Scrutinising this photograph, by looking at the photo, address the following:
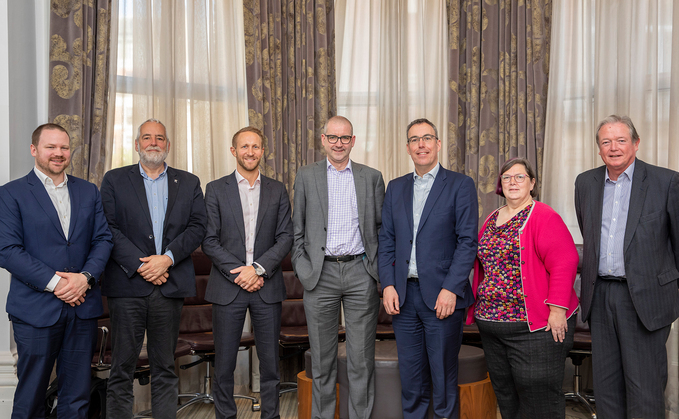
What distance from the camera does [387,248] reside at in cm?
292

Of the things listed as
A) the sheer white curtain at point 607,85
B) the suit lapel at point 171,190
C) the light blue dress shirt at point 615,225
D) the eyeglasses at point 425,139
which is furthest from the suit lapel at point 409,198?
the sheer white curtain at point 607,85

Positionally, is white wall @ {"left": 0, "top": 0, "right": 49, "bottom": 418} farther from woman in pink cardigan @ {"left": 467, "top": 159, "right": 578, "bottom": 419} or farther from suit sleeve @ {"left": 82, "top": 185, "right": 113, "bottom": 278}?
woman in pink cardigan @ {"left": 467, "top": 159, "right": 578, "bottom": 419}

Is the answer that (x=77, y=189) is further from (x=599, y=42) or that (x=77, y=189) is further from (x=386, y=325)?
(x=599, y=42)

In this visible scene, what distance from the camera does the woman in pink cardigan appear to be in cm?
244

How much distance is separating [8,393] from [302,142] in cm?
267

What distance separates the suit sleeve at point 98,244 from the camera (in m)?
2.73

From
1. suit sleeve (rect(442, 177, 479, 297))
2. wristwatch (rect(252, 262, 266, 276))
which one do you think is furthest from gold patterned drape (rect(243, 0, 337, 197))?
suit sleeve (rect(442, 177, 479, 297))

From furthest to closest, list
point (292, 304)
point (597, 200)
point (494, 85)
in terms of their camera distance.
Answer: point (494, 85), point (292, 304), point (597, 200)

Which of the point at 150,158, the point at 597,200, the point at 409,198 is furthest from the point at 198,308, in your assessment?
the point at 597,200

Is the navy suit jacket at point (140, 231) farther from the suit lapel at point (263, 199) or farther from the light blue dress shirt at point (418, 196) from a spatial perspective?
the light blue dress shirt at point (418, 196)

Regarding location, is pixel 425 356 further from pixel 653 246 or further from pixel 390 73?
pixel 390 73

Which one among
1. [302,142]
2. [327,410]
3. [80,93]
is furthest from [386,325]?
[80,93]

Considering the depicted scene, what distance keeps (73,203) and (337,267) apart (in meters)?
1.44

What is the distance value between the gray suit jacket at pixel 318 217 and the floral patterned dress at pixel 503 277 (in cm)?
63
